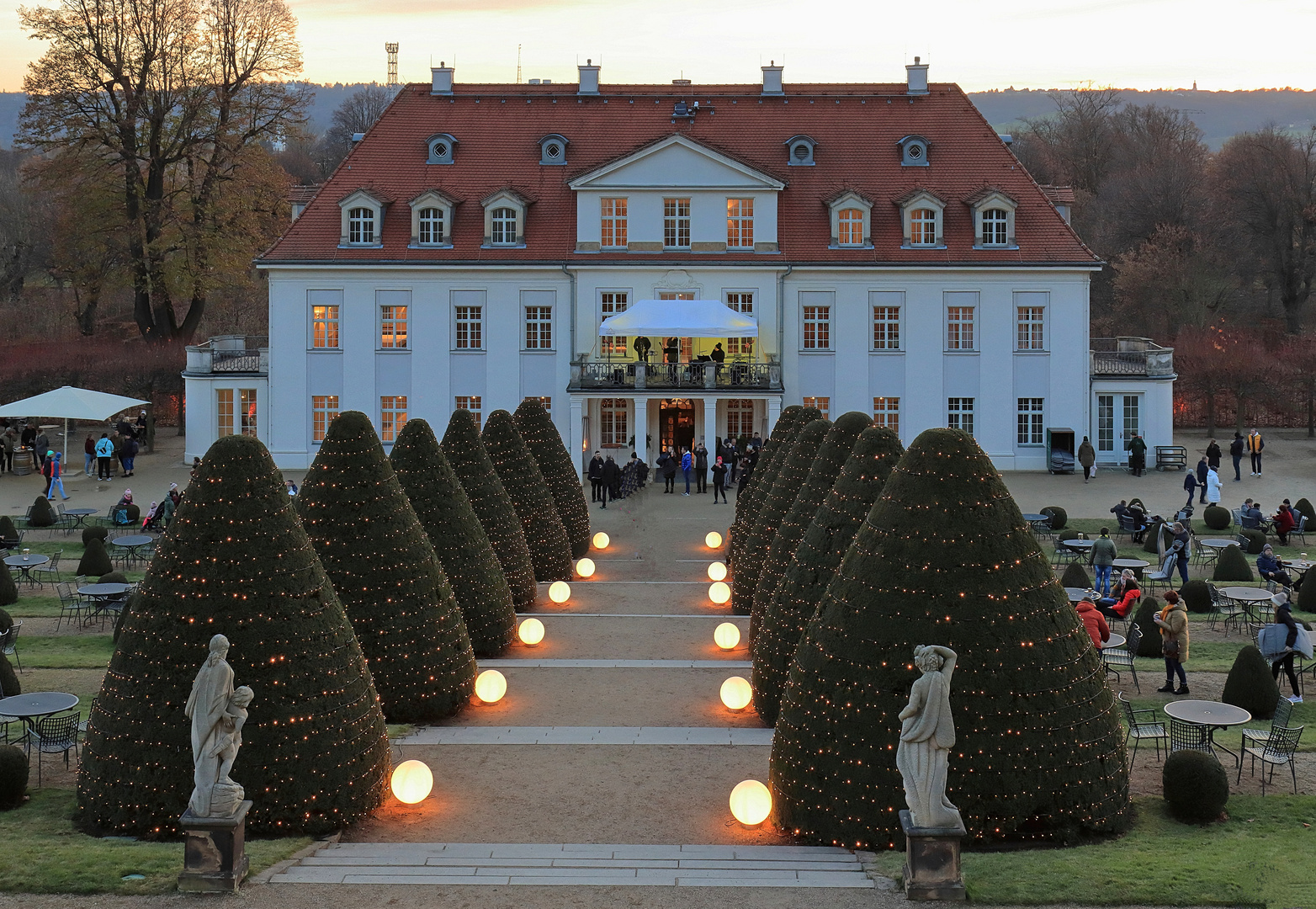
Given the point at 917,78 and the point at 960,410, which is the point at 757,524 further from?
the point at 917,78

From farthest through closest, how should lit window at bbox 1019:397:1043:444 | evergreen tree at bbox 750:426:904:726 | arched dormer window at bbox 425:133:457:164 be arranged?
arched dormer window at bbox 425:133:457:164 < lit window at bbox 1019:397:1043:444 < evergreen tree at bbox 750:426:904:726

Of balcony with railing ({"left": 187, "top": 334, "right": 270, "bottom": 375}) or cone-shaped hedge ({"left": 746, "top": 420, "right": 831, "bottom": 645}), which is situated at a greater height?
balcony with railing ({"left": 187, "top": 334, "right": 270, "bottom": 375})

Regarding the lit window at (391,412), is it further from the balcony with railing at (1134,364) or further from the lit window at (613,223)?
the balcony with railing at (1134,364)

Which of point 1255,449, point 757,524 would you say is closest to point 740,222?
point 1255,449

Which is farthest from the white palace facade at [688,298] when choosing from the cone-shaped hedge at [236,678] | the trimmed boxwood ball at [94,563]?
the cone-shaped hedge at [236,678]

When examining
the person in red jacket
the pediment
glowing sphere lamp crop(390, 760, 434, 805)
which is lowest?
glowing sphere lamp crop(390, 760, 434, 805)

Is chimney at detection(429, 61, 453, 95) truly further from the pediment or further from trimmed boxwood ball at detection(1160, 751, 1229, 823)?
trimmed boxwood ball at detection(1160, 751, 1229, 823)

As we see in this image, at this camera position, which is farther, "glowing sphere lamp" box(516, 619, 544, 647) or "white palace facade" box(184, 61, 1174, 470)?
"white palace facade" box(184, 61, 1174, 470)

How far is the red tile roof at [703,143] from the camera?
48438 millimetres

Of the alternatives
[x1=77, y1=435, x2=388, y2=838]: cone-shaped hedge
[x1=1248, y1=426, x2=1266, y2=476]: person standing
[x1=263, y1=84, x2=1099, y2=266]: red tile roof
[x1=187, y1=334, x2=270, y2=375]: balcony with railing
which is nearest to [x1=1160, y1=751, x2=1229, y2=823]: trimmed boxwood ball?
[x1=77, y1=435, x2=388, y2=838]: cone-shaped hedge

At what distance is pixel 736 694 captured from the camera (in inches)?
707

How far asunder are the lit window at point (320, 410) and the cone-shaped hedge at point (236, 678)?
119 ft

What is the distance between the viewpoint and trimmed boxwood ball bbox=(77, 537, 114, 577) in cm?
2872

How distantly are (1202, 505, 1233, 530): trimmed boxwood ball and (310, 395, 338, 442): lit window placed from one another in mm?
28310
